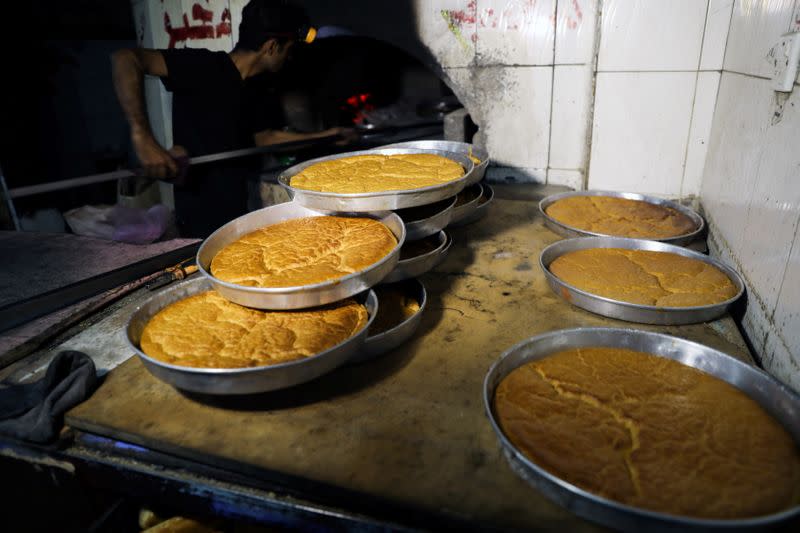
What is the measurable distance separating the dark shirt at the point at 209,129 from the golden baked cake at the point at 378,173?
177 centimetres

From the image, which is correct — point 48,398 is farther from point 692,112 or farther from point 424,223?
point 692,112

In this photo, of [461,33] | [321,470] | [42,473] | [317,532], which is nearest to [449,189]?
[321,470]

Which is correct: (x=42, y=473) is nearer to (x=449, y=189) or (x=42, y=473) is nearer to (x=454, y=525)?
(x=454, y=525)

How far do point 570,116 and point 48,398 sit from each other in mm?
3481

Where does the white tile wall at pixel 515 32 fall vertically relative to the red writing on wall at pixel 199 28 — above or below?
below

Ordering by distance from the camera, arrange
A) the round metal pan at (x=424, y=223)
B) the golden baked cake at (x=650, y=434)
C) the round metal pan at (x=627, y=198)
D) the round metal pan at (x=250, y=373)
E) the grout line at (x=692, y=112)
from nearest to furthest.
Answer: the golden baked cake at (x=650, y=434) < the round metal pan at (x=250, y=373) < the round metal pan at (x=424, y=223) < the round metal pan at (x=627, y=198) < the grout line at (x=692, y=112)

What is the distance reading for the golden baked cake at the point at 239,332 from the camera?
4.73ft

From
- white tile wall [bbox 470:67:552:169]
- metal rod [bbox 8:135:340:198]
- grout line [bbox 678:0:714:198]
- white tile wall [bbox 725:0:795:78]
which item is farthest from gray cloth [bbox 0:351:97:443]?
grout line [bbox 678:0:714:198]

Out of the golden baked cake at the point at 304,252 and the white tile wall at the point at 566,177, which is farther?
the white tile wall at the point at 566,177

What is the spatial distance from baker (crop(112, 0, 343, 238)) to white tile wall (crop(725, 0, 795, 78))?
291 cm

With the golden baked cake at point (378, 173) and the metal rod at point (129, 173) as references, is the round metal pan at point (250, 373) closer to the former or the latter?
the golden baked cake at point (378, 173)

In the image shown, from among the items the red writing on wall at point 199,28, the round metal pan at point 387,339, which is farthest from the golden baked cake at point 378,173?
the red writing on wall at point 199,28

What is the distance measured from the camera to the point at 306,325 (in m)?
1.59

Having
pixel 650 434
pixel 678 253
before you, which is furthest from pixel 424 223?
pixel 678 253
